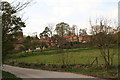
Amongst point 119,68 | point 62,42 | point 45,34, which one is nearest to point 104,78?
point 119,68

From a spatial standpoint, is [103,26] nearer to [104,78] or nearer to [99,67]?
[99,67]

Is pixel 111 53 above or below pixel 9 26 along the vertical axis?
below

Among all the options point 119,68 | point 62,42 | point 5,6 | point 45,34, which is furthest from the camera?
point 45,34

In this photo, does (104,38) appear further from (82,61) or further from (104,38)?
(82,61)

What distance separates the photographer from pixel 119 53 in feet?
42.9

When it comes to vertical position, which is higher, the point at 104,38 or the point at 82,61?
the point at 104,38

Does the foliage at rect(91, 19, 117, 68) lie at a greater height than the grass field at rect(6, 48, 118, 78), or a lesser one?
greater

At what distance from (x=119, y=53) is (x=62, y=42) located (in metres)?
7.42

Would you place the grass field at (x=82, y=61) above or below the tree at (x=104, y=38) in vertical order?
below

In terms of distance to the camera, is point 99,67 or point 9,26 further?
point 99,67

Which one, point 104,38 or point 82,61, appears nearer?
point 104,38

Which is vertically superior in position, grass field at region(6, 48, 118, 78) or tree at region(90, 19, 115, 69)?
tree at region(90, 19, 115, 69)

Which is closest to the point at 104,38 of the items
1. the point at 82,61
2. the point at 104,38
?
the point at 104,38

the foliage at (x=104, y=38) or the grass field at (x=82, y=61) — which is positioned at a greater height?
the foliage at (x=104, y=38)
